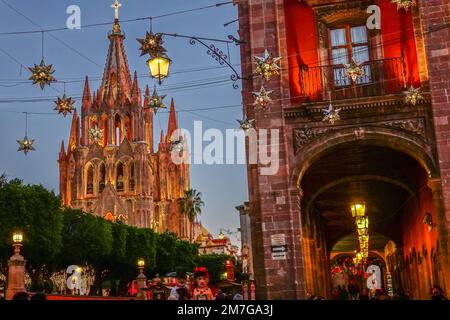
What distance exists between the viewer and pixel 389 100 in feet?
57.2

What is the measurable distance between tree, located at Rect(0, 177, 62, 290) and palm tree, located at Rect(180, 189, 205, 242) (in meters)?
68.0

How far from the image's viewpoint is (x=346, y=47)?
19.1 m

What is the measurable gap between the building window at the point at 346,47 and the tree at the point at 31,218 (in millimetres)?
25242

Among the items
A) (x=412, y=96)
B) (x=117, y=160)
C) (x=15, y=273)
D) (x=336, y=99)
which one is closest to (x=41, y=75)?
(x=336, y=99)

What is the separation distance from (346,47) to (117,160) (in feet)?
278

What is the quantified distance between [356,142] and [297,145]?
170 cm

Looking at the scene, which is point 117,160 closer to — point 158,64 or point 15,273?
point 15,273

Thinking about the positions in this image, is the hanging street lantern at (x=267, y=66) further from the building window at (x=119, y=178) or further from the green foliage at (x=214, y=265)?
the building window at (x=119, y=178)

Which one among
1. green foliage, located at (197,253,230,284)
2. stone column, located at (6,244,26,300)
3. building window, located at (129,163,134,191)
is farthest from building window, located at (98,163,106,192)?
stone column, located at (6,244,26,300)

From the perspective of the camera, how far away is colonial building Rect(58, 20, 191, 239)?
323ft

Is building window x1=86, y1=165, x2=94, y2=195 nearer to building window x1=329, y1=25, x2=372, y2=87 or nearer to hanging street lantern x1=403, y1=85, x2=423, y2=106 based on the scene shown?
A: building window x1=329, y1=25, x2=372, y2=87

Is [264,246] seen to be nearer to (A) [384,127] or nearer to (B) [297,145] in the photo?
(B) [297,145]
